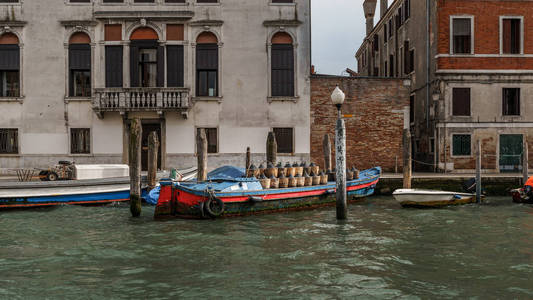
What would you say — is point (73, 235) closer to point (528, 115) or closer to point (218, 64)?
point (218, 64)

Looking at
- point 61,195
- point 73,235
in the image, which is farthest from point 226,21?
point 73,235

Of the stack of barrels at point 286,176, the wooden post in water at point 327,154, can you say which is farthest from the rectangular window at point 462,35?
the stack of barrels at point 286,176

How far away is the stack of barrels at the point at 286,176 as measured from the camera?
41.6 feet

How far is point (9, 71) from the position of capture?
1905 centimetres

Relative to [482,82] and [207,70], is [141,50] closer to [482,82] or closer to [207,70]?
[207,70]

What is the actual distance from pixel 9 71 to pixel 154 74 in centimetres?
560

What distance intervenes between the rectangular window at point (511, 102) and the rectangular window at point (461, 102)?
1.50 meters

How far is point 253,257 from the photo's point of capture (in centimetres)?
758

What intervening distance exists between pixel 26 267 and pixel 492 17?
757 inches

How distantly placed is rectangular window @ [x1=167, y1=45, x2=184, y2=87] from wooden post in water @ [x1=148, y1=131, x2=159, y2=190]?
5.58 m

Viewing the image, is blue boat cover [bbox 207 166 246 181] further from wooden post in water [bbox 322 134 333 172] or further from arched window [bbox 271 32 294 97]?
arched window [bbox 271 32 294 97]

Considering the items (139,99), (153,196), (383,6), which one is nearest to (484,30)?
(383,6)

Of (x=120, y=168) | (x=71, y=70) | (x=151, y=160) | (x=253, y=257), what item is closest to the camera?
(x=253, y=257)

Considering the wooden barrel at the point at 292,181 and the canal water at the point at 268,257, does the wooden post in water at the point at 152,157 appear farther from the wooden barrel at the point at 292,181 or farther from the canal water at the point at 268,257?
the wooden barrel at the point at 292,181
